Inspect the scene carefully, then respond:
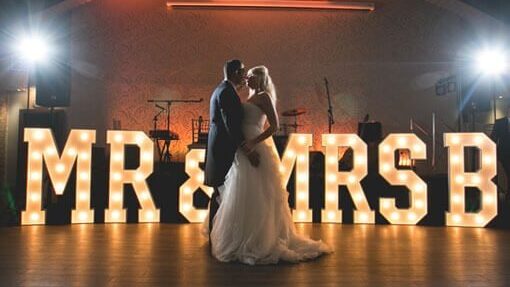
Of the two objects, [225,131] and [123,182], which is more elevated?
[225,131]

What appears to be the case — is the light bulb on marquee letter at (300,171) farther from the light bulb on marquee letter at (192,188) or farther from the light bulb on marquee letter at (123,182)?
the light bulb on marquee letter at (123,182)

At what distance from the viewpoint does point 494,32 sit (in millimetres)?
7316

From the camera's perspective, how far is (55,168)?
448 cm

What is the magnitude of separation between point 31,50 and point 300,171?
483 cm

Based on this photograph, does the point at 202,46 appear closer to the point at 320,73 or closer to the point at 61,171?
the point at 320,73

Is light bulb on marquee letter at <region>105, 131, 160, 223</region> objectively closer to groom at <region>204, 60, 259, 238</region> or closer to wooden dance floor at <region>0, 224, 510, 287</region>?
wooden dance floor at <region>0, 224, 510, 287</region>

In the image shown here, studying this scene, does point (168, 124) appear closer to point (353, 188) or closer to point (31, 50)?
point (31, 50)

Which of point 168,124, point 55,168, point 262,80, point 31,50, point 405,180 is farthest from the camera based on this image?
point 168,124

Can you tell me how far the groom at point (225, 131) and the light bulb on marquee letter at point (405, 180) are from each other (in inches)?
91.6

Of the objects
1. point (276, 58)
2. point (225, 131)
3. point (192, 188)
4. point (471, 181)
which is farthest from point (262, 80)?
point (276, 58)

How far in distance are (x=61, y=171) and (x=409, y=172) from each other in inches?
159

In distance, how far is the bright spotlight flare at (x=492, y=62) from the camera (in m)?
7.12

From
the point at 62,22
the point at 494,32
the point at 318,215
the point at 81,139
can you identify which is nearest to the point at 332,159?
the point at 318,215

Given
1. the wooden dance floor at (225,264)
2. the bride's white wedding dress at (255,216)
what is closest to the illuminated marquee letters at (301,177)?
the wooden dance floor at (225,264)
